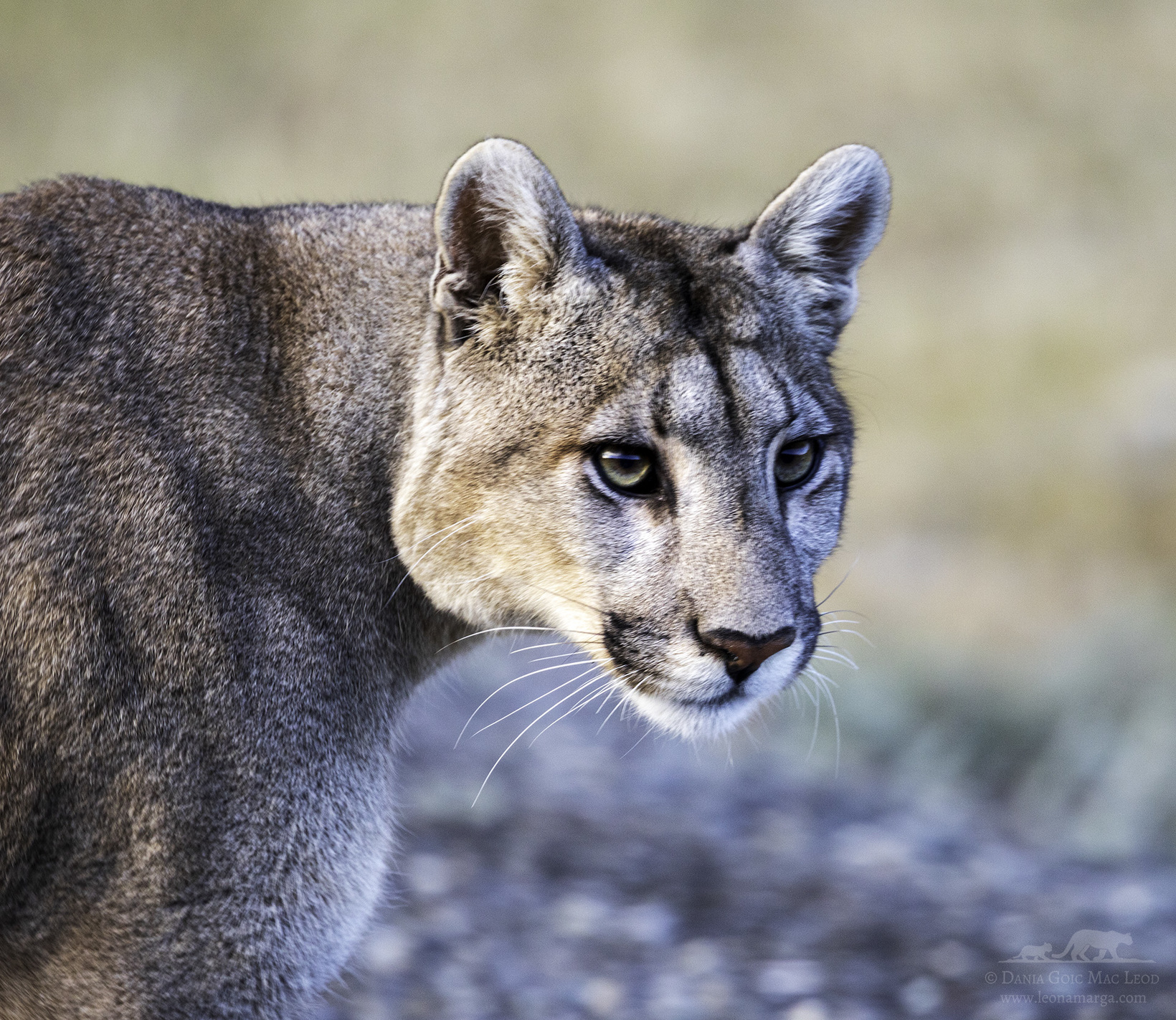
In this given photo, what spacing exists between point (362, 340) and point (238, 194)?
42.1 feet

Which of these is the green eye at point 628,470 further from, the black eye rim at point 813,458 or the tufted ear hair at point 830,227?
the tufted ear hair at point 830,227

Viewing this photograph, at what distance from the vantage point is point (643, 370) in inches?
141

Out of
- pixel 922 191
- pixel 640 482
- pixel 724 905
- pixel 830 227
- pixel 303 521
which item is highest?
pixel 922 191

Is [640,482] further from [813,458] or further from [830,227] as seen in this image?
[830,227]

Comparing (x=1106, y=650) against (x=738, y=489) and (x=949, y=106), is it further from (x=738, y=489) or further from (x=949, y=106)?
(x=949, y=106)

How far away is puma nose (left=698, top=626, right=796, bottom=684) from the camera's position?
3.33 meters

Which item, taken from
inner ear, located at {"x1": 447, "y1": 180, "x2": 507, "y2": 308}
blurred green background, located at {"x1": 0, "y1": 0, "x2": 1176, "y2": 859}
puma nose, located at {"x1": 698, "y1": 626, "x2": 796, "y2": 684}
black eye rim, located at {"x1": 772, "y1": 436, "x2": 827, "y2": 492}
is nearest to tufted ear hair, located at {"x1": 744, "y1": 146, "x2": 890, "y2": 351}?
black eye rim, located at {"x1": 772, "y1": 436, "x2": 827, "y2": 492}

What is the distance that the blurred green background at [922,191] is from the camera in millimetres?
8820

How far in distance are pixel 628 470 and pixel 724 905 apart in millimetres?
3738

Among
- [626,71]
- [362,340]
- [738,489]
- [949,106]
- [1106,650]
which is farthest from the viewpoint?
[626,71]

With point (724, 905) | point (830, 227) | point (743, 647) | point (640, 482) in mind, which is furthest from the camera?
point (724, 905)

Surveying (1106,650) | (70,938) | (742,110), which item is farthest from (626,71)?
(70,938)

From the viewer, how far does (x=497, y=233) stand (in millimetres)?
3643

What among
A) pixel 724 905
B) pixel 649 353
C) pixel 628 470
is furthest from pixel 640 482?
pixel 724 905
